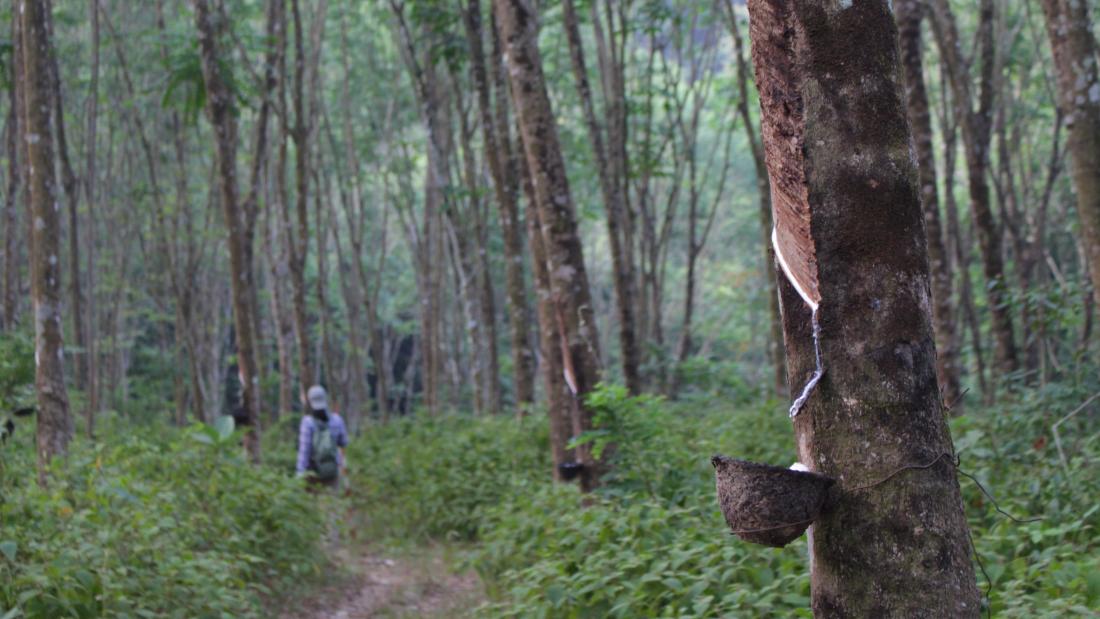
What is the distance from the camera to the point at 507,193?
12609 mm

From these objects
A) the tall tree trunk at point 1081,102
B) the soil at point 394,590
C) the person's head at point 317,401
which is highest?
the tall tree trunk at point 1081,102

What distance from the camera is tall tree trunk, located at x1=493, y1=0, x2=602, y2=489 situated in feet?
24.5

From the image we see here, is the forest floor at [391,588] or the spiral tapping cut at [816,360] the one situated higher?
the spiral tapping cut at [816,360]

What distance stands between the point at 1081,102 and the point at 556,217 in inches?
147

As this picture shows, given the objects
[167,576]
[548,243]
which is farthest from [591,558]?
[548,243]

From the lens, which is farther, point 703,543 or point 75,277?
point 75,277

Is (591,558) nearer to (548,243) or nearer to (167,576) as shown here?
(167,576)

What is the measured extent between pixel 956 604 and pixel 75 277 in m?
15.1

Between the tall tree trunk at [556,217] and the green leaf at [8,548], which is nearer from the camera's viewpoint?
the green leaf at [8,548]

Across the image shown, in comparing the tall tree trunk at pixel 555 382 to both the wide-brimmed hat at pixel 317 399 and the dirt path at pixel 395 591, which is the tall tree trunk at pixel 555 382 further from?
the wide-brimmed hat at pixel 317 399

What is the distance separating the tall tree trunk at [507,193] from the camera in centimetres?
1262

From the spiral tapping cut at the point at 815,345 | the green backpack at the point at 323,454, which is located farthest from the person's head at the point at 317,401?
the spiral tapping cut at the point at 815,345

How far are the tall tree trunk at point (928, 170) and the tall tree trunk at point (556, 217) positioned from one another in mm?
3334

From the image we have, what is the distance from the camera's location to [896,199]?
2.26 meters
